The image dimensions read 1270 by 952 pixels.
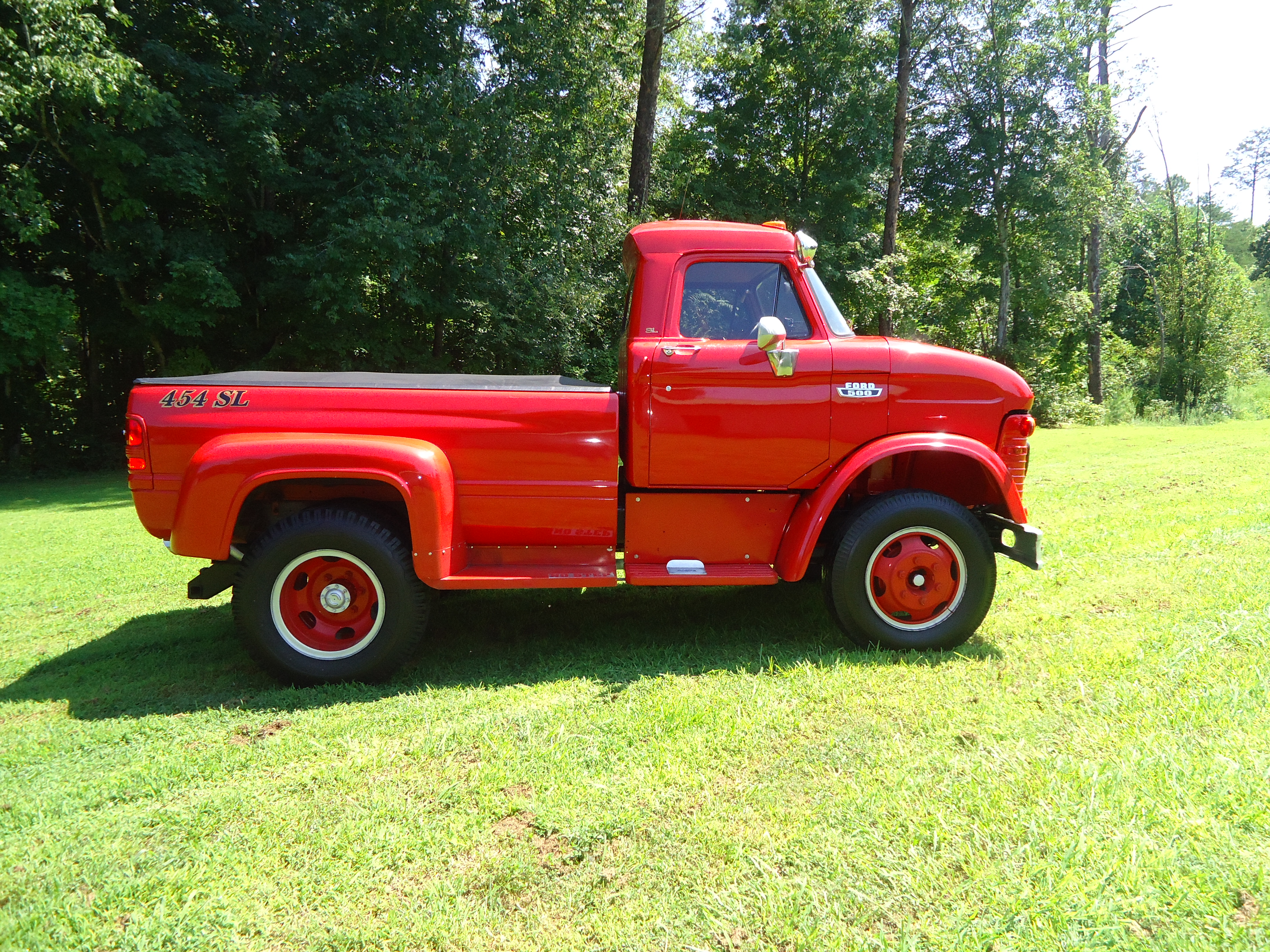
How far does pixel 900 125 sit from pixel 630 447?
19.3 meters

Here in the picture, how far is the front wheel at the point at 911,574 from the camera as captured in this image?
3.90 metres

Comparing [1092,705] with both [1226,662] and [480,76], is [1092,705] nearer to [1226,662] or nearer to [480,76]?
[1226,662]

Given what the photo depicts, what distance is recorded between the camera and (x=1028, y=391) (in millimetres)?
4055

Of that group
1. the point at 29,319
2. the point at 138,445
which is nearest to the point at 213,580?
the point at 138,445

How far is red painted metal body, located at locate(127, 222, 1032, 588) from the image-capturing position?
11.8 feet

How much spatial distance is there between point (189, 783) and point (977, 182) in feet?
90.9

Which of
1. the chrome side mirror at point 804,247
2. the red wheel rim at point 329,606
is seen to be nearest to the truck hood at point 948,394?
the chrome side mirror at point 804,247

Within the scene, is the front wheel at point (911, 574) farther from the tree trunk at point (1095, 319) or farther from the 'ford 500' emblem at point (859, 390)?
the tree trunk at point (1095, 319)

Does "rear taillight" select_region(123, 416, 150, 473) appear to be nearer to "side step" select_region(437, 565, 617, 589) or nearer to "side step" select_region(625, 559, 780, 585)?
"side step" select_region(437, 565, 617, 589)

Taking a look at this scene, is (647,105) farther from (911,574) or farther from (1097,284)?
(1097,284)

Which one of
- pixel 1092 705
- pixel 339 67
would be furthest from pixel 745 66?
pixel 1092 705

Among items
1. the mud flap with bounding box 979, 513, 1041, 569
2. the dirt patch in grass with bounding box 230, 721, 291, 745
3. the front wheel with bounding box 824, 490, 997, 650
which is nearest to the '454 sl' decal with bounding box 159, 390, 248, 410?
the dirt patch in grass with bounding box 230, 721, 291, 745

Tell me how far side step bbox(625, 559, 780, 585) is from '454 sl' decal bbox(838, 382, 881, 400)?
1.02 meters

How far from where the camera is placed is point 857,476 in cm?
404
